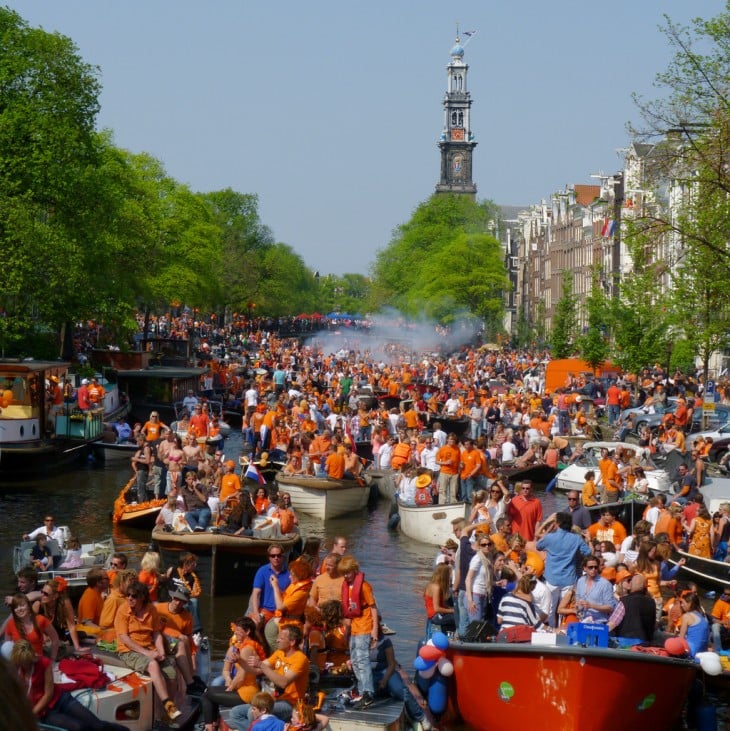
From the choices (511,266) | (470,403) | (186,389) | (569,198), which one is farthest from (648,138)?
(511,266)

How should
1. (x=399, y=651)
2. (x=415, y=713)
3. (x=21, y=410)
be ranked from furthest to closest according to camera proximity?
(x=21, y=410), (x=399, y=651), (x=415, y=713)

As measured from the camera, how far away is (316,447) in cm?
3131

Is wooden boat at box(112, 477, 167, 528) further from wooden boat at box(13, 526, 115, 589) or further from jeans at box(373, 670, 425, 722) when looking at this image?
jeans at box(373, 670, 425, 722)

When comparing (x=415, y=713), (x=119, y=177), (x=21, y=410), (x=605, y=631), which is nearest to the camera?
(x=605, y=631)

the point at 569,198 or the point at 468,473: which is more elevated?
the point at 569,198

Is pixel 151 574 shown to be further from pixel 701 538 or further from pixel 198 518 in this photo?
pixel 701 538

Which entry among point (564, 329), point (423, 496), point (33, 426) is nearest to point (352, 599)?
point (423, 496)

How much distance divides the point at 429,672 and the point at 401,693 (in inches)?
16.1

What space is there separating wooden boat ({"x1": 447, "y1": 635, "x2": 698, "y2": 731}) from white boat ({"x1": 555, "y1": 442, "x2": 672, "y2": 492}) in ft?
59.2

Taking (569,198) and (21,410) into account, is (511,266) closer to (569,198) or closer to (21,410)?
(569,198)

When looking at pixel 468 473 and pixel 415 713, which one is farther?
pixel 468 473

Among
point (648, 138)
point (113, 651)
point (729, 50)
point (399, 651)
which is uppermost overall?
point (729, 50)

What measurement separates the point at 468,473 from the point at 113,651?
45.6 ft

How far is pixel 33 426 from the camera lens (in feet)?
115
